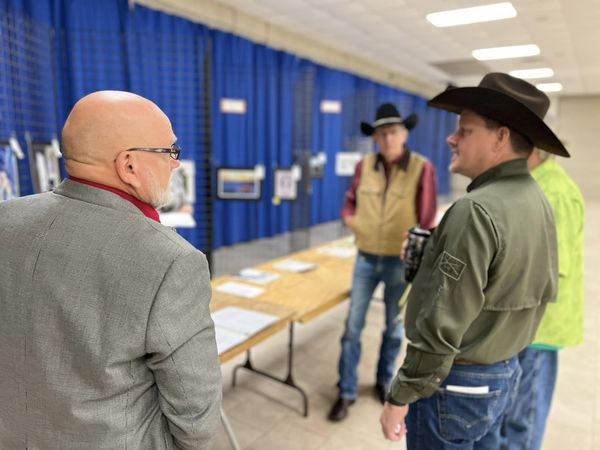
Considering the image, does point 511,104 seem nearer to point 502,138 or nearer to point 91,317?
point 502,138

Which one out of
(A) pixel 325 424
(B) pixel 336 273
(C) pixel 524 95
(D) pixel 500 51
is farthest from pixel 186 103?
(D) pixel 500 51

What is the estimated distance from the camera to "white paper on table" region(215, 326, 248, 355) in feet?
5.35

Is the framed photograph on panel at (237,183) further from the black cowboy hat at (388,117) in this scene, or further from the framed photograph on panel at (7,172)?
the framed photograph on panel at (7,172)

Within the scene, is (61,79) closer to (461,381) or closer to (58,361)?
(58,361)

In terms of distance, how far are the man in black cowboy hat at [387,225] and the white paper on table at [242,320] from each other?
0.66m

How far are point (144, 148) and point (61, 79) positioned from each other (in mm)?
3767

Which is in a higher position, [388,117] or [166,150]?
[388,117]

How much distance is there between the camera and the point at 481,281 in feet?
3.64

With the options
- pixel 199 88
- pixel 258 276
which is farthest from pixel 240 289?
pixel 199 88

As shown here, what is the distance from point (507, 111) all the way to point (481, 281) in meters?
0.46

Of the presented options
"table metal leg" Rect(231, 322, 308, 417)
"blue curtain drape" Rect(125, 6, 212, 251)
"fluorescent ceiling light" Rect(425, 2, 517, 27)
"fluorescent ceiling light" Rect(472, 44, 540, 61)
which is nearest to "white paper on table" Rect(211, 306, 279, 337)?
"table metal leg" Rect(231, 322, 308, 417)

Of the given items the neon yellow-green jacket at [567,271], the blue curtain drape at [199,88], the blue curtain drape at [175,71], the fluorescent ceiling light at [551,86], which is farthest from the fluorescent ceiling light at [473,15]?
the fluorescent ceiling light at [551,86]

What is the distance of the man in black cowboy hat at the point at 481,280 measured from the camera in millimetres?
1122

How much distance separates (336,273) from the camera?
2832 mm
